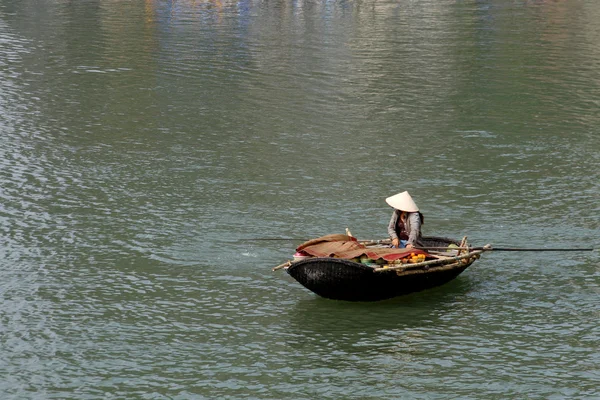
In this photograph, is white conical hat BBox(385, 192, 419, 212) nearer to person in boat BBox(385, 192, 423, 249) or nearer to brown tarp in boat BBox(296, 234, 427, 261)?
person in boat BBox(385, 192, 423, 249)

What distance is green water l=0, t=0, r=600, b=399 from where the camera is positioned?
12.5 meters

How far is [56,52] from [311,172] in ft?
57.6

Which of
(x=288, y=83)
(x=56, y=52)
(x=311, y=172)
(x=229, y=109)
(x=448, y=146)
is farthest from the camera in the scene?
(x=56, y=52)

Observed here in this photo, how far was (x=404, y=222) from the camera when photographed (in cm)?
1470

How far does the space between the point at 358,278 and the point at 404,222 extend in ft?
5.17

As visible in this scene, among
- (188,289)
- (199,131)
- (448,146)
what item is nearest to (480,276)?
(188,289)

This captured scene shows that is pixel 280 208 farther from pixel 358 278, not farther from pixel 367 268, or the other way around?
pixel 367 268

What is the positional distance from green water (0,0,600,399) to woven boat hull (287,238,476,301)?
0.30 metres

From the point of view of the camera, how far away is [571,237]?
17.2m

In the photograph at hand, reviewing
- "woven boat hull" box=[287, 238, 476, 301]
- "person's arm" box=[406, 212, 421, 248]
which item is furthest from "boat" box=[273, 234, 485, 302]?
"person's arm" box=[406, 212, 421, 248]

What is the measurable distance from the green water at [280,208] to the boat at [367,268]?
348 mm

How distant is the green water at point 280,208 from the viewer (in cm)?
1255

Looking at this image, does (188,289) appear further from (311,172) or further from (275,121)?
(275,121)

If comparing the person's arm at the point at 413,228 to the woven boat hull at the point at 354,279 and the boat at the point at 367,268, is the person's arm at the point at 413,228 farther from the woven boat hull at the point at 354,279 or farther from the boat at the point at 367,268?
the woven boat hull at the point at 354,279
